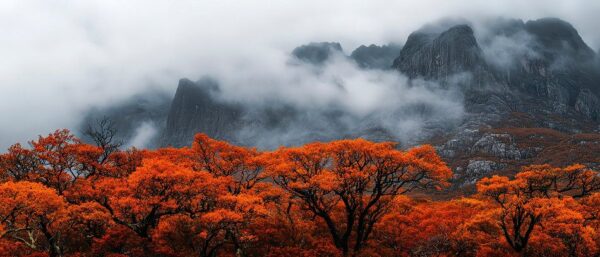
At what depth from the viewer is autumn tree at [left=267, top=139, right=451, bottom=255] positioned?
49.1 m

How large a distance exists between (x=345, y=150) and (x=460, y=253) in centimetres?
1773

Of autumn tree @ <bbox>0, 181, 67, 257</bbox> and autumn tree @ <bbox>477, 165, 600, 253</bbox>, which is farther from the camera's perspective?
autumn tree @ <bbox>477, 165, 600, 253</bbox>

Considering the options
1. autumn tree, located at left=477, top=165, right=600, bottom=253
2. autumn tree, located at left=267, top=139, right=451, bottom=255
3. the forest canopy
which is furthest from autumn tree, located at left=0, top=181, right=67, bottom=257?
autumn tree, located at left=477, top=165, right=600, bottom=253

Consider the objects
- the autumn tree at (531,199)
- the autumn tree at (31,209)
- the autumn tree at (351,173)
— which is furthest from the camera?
the autumn tree at (351,173)

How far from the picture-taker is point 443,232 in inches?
2231

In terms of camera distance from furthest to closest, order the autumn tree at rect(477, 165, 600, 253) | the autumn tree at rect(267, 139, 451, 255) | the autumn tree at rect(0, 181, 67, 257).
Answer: the autumn tree at rect(267, 139, 451, 255), the autumn tree at rect(477, 165, 600, 253), the autumn tree at rect(0, 181, 67, 257)

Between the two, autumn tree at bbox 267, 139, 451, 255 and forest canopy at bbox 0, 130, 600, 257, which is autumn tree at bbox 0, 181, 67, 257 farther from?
autumn tree at bbox 267, 139, 451, 255

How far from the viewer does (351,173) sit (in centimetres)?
4956

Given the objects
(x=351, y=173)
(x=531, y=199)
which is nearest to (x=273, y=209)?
(x=351, y=173)

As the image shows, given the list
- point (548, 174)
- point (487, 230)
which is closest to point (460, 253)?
point (487, 230)

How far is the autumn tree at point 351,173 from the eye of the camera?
4909 centimetres

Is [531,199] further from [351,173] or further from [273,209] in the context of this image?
[273,209]

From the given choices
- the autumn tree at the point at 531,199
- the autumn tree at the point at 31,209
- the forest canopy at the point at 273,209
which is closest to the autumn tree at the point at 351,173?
the forest canopy at the point at 273,209

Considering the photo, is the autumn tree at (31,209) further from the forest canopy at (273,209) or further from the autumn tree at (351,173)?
the autumn tree at (351,173)
